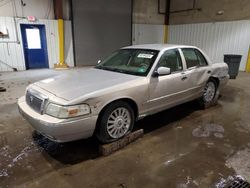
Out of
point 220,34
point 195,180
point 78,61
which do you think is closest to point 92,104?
point 195,180

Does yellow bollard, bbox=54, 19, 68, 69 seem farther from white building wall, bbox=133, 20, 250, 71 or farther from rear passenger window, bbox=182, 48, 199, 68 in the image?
rear passenger window, bbox=182, 48, 199, 68

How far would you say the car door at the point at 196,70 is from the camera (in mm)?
3547

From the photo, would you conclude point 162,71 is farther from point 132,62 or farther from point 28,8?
point 28,8

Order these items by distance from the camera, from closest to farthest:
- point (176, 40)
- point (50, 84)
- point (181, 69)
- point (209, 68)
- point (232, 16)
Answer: point (50, 84), point (181, 69), point (209, 68), point (232, 16), point (176, 40)

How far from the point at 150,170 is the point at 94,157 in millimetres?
741

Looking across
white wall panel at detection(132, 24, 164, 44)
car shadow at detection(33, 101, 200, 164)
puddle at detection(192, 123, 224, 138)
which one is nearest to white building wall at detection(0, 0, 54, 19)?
white wall panel at detection(132, 24, 164, 44)

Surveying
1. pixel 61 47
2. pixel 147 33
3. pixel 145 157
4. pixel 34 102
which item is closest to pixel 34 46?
pixel 61 47

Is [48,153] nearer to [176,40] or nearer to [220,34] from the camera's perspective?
[220,34]

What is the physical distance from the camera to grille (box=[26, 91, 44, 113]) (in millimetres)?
2318

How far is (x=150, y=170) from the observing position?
2242 millimetres

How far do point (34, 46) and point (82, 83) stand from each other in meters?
7.74

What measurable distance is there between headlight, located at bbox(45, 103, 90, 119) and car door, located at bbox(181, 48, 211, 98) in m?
2.08

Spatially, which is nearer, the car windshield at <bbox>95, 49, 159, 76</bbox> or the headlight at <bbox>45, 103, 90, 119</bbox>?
the headlight at <bbox>45, 103, 90, 119</bbox>

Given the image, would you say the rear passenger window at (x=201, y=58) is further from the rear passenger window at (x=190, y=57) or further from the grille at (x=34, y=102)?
the grille at (x=34, y=102)
